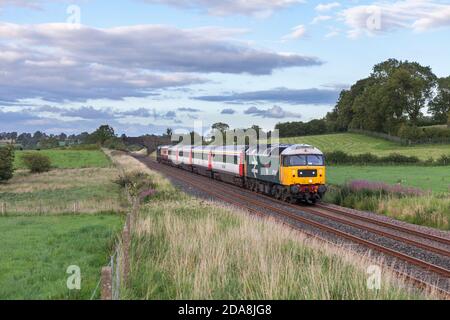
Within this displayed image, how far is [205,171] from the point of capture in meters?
56.1

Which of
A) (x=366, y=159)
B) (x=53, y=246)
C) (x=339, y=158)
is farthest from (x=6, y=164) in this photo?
(x=53, y=246)

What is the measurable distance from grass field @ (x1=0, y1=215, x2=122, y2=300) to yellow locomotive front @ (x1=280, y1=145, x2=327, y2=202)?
9.66 metres

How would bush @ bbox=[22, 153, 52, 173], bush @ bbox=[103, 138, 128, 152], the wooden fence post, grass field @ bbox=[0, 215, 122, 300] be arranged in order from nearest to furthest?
1. the wooden fence post
2. grass field @ bbox=[0, 215, 122, 300]
3. bush @ bbox=[22, 153, 52, 173]
4. bush @ bbox=[103, 138, 128, 152]

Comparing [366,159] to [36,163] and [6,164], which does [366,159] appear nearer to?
[6,164]

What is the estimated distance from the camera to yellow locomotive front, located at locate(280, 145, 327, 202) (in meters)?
29.0

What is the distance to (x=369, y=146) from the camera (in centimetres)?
9225

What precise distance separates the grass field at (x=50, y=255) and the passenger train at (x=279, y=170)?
9855mm

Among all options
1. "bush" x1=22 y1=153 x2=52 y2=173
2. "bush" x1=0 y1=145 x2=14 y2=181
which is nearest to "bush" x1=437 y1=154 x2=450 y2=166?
"bush" x1=0 y1=145 x2=14 y2=181

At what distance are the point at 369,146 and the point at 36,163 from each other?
170 feet

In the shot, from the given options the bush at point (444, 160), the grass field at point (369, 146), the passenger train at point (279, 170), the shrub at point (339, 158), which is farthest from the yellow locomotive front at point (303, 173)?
the grass field at point (369, 146)

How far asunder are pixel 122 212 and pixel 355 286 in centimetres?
1813

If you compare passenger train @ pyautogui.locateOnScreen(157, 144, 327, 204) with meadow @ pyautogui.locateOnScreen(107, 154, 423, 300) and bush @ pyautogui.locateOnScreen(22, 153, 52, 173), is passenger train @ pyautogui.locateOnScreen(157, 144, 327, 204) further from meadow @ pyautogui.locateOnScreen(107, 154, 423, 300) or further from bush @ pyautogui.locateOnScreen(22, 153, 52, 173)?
bush @ pyautogui.locateOnScreen(22, 153, 52, 173)
